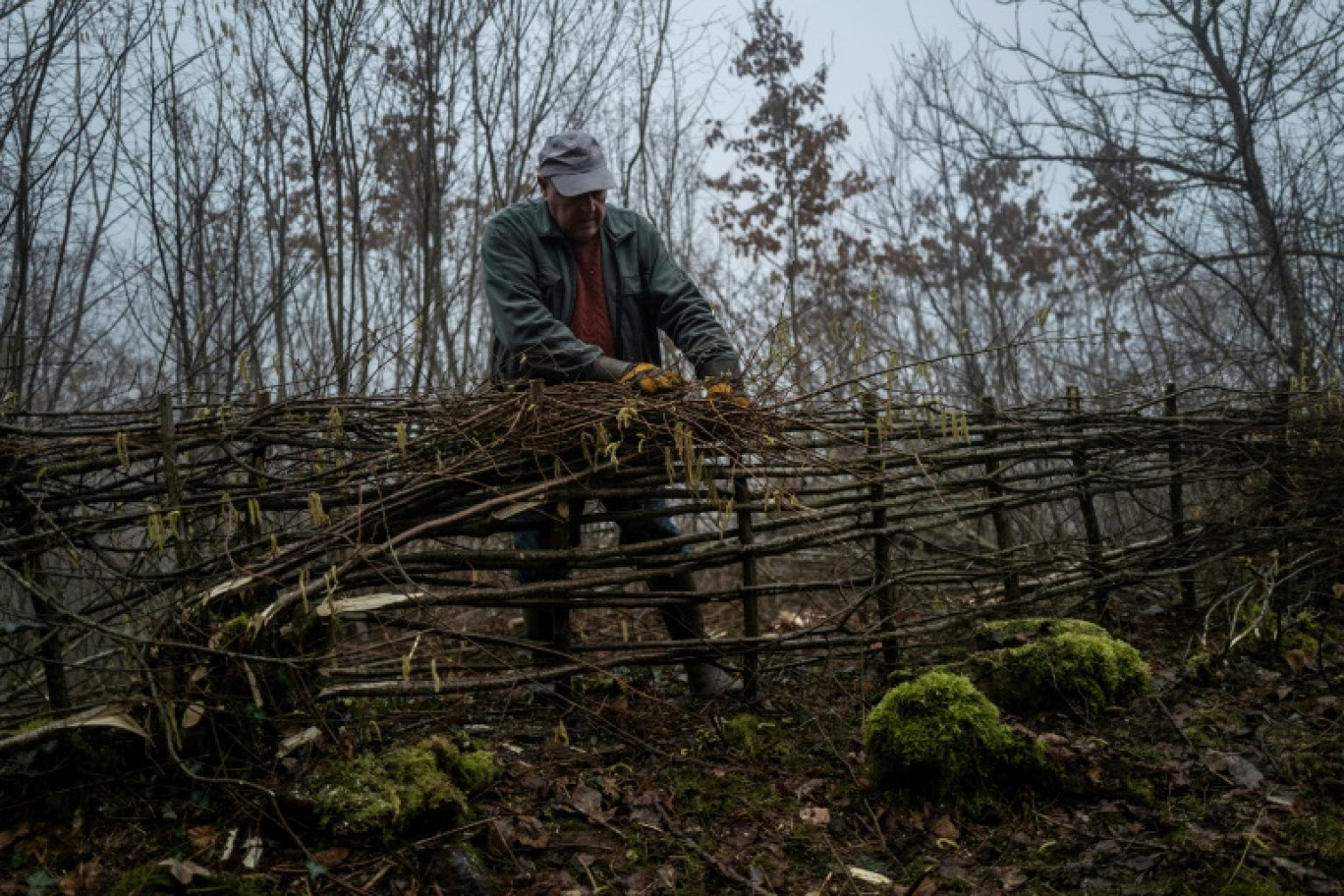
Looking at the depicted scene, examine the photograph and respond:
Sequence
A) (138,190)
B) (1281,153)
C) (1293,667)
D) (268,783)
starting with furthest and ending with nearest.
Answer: (1281,153) → (138,190) → (1293,667) → (268,783)

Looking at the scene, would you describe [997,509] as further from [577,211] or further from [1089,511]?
[577,211]

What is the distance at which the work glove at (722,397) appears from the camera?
3.30m

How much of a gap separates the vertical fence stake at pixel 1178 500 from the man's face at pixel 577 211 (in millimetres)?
2836

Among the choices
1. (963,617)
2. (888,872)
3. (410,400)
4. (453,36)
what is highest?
(453,36)

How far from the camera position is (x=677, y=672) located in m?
4.09

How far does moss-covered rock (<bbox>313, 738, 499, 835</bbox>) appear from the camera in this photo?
2486mm

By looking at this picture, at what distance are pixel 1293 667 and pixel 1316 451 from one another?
135 cm

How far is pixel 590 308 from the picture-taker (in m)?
3.77

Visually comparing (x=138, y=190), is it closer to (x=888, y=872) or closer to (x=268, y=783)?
(x=268, y=783)

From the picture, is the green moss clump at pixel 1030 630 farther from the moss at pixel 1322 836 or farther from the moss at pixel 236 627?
the moss at pixel 236 627

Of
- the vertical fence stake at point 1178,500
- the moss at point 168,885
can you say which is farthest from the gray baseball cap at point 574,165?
the vertical fence stake at point 1178,500

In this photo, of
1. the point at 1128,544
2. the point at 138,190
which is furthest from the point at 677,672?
the point at 138,190

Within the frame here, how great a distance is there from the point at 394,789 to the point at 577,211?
2.09 metres

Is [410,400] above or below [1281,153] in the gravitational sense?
below
